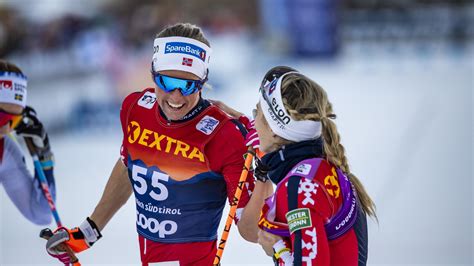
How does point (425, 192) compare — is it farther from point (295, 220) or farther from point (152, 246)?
point (295, 220)

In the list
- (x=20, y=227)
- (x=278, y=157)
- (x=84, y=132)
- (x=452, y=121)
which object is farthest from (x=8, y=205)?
(x=452, y=121)

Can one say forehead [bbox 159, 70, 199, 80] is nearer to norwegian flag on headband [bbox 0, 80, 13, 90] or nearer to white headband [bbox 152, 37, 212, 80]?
white headband [bbox 152, 37, 212, 80]

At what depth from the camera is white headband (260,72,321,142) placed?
282 centimetres

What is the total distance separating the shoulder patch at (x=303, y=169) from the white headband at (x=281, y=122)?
0.41ft

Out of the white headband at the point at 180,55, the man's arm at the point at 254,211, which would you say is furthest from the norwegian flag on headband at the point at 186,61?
the man's arm at the point at 254,211

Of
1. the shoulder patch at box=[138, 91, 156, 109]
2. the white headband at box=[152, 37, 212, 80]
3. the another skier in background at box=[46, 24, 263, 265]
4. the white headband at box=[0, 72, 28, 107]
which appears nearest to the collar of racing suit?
the another skier in background at box=[46, 24, 263, 265]

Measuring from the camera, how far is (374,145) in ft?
31.1

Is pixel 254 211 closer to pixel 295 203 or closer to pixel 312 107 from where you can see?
pixel 295 203

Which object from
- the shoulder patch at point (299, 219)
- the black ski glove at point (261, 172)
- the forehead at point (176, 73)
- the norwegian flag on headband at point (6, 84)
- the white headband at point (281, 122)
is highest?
the forehead at point (176, 73)

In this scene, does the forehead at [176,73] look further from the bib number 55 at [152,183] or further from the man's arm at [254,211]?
the man's arm at [254,211]

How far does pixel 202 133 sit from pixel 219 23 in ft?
33.6

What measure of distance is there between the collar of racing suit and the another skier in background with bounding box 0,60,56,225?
170cm

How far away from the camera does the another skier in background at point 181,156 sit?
3.27 m

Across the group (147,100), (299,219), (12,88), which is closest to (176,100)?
(147,100)
